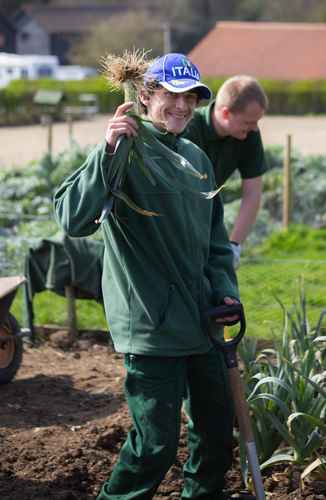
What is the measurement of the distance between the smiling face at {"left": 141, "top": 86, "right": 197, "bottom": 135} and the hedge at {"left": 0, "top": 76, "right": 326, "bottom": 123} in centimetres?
2898

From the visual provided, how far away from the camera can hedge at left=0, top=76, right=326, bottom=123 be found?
30.7 meters

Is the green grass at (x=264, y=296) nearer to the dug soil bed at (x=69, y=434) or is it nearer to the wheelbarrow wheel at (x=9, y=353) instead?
the dug soil bed at (x=69, y=434)

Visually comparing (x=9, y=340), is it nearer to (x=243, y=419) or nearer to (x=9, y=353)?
(x=9, y=353)

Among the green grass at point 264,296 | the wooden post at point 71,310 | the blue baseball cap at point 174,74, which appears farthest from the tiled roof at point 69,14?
the blue baseball cap at point 174,74

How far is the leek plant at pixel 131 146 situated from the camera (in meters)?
1.89

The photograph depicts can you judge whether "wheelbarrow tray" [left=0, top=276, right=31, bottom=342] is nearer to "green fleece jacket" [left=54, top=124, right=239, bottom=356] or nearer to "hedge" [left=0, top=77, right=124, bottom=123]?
→ "green fleece jacket" [left=54, top=124, right=239, bottom=356]

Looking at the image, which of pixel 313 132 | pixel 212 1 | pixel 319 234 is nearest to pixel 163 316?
pixel 319 234

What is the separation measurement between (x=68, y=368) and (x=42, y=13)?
247ft

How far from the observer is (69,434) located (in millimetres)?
2973

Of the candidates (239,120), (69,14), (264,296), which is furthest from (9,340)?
(69,14)

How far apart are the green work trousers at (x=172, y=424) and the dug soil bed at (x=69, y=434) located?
323mm

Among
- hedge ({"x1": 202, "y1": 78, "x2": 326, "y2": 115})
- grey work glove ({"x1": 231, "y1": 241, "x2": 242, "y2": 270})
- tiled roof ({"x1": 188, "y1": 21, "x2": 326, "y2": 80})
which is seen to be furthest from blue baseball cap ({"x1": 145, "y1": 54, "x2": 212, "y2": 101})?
tiled roof ({"x1": 188, "y1": 21, "x2": 326, "y2": 80})

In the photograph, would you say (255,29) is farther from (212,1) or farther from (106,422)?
(106,422)

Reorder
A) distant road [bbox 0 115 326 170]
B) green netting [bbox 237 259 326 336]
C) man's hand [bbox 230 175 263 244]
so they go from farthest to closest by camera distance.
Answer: distant road [bbox 0 115 326 170], green netting [bbox 237 259 326 336], man's hand [bbox 230 175 263 244]
